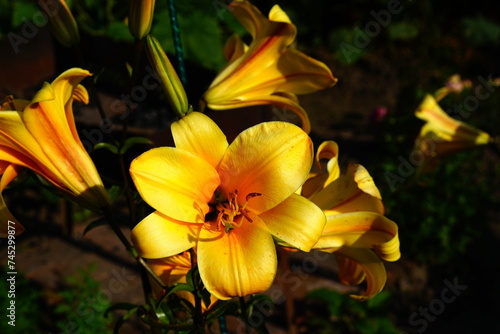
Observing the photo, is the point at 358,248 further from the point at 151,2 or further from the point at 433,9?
the point at 433,9

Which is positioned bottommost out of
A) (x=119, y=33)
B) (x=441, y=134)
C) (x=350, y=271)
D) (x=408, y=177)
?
(x=408, y=177)

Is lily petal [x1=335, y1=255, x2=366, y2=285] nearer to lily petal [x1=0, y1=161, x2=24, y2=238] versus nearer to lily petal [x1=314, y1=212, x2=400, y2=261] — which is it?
lily petal [x1=314, y1=212, x2=400, y2=261]

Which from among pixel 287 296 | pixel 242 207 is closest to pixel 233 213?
pixel 242 207

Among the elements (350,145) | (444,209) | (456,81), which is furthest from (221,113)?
(350,145)

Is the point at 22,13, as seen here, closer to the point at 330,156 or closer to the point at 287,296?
the point at 287,296

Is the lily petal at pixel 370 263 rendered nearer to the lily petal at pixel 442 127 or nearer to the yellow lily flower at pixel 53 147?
the yellow lily flower at pixel 53 147

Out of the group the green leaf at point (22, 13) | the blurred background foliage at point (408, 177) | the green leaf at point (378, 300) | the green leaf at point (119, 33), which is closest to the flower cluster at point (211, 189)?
the blurred background foliage at point (408, 177)

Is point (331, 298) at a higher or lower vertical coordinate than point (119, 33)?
lower

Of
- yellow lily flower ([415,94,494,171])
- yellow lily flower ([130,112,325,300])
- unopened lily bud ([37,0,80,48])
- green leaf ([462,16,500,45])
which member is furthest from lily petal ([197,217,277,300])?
green leaf ([462,16,500,45])
